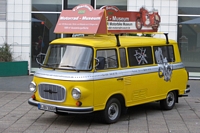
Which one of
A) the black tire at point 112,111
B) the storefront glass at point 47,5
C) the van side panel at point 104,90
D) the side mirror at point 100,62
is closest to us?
the van side panel at point 104,90

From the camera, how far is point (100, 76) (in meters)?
9.57

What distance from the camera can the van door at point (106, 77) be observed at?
951cm

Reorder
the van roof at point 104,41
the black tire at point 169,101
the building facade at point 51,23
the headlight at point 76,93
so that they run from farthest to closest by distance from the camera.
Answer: the building facade at point 51,23 → the black tire at point 169,101 → the van roof at point 104,41 → the headlight at point 76,93

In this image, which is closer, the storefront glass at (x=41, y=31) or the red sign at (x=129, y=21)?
the red sign at (x=129, y=21)

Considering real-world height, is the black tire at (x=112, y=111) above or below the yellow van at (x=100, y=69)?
below

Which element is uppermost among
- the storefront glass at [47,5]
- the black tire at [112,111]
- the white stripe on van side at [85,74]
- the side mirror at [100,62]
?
the storefront glass at [47,5]

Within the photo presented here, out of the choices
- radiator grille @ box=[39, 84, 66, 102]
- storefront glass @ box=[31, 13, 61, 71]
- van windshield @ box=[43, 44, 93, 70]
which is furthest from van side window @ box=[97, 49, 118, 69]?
storefront glass @ box=[31, 13, 61, 71]

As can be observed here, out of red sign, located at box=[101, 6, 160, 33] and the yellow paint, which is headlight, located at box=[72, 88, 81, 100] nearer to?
the yellow paint

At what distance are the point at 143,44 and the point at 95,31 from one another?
166 centimetres

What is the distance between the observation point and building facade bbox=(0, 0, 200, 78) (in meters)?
18.7

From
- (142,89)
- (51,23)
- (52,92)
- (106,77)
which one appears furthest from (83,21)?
(51,23)

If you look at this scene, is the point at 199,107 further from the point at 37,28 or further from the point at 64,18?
the point at 37,28

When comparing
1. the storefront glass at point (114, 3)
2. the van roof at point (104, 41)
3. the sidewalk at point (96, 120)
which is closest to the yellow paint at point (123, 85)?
the van roof at point (104, 41)

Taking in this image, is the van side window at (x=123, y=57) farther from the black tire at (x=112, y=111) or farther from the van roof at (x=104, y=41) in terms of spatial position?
the black tire at (x=112, y=111)
